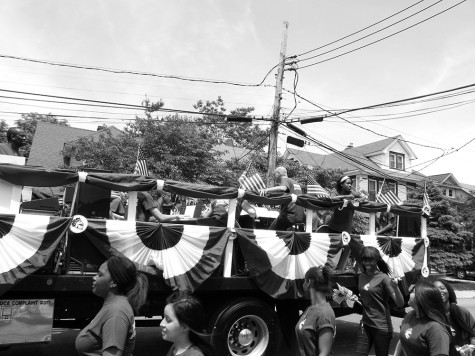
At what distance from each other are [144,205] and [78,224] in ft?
4.15

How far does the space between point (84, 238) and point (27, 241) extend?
1.85 ft

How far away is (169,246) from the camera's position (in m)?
4.95

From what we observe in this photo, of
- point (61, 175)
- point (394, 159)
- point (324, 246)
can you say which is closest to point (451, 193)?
point (394, 159)

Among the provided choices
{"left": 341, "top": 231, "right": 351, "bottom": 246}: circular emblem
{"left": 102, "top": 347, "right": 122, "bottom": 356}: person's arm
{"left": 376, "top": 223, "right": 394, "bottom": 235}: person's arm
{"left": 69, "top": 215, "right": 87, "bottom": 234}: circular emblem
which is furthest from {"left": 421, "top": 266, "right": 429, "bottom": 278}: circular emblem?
{"left": 102, "top": 347, "right": 122, "bottom": 356}: person's arm

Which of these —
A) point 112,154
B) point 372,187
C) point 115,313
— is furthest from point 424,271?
point 372,187

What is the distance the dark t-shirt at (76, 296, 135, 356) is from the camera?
2578mm

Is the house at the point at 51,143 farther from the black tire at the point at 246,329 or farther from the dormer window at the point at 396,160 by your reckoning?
the dormer window at the point at 396,160

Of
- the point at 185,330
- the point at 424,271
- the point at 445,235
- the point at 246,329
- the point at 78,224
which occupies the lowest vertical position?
the point at 246,329

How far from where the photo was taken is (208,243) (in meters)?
5.20

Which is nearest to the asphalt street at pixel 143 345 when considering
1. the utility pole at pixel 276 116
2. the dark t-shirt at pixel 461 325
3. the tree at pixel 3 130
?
the dark t-shirt at pixel 461 325

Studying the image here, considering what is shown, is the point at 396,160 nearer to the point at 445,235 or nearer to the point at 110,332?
the point at 445,235

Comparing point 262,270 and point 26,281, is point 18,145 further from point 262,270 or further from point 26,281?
point 262,270

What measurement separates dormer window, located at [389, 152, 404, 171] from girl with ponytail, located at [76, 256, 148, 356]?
37102mm

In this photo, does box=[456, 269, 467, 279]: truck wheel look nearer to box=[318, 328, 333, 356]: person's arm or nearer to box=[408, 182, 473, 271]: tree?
box=[408, 182, 473, 271]: tree
